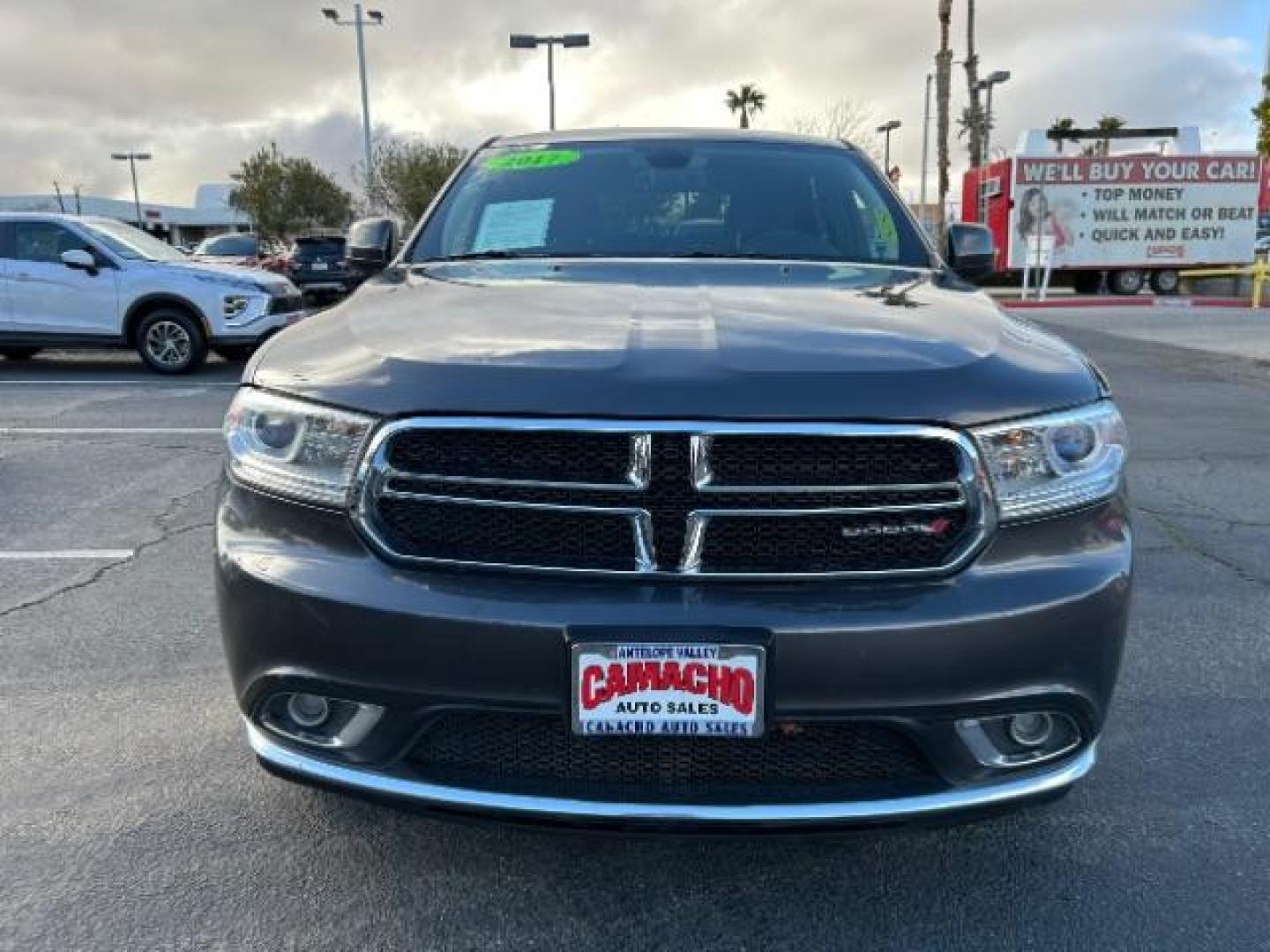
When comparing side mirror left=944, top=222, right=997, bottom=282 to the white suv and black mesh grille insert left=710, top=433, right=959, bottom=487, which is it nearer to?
black mesh grille insert left=710, top=433, right=959, bottom=487

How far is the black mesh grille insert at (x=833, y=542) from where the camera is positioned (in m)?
1.90

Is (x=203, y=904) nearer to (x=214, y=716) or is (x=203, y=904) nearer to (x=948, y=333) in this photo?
(x=214, y=716)

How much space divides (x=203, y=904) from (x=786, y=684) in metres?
1.39

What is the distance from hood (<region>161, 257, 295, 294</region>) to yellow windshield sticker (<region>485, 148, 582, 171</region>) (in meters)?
7.84

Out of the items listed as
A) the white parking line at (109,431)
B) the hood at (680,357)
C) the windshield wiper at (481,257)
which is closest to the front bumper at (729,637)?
the hood at (680,357)

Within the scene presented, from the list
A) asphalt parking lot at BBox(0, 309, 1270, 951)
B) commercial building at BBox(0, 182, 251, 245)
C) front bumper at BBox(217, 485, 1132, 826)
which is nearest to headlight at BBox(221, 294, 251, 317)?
asphalt parking lot at BBox(0, 309, 1270, 951)

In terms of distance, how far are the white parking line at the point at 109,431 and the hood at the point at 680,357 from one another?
5666 millimetres

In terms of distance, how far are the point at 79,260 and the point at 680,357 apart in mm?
10591

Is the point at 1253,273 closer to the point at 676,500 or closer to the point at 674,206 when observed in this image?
the point at 674,206

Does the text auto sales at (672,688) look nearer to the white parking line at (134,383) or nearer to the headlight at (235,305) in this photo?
the white parking line at (134,383)

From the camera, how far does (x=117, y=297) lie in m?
10.7

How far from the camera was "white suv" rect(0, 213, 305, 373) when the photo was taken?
10680 mm

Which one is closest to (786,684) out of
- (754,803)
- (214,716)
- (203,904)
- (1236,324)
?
(754,803)

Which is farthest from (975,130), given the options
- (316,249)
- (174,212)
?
(174,212)
